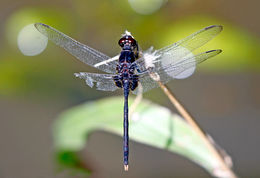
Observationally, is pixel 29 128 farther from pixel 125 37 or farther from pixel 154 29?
pixel 125 37

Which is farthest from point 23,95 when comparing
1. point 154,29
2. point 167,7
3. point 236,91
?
point 236,91

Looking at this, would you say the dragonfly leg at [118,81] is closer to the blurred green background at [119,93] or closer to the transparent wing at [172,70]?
the transparent wing at [172,70]

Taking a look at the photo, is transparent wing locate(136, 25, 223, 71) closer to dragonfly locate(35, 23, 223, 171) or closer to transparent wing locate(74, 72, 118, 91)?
dragonfly locate(35, 23, 223, 171)

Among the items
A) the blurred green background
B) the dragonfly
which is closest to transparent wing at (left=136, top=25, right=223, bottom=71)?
the dragonfly

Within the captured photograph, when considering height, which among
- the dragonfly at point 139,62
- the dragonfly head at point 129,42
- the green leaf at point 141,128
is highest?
the dragonfly head at point 129,42

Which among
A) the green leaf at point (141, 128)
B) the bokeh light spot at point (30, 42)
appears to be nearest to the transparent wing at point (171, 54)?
the green leaf at point (141, 128)

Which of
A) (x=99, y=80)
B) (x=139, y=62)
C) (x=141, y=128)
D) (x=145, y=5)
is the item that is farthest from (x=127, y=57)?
(x=145, y=5)
